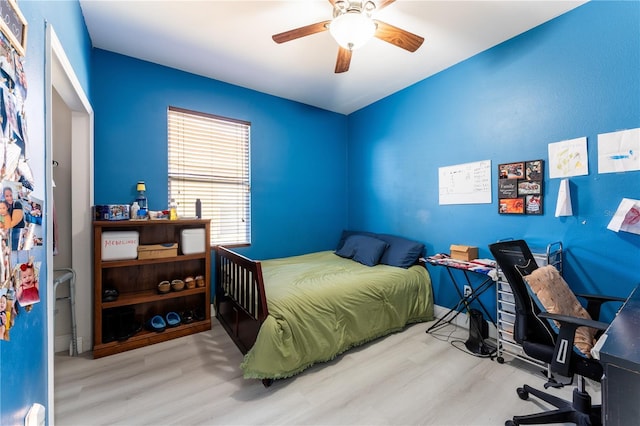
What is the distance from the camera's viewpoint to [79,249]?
2170 mm

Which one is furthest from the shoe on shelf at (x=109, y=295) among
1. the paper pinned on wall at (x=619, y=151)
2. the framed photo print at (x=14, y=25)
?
the paper pinned on wall at (x=619, y=151)

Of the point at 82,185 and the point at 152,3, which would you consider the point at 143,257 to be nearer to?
the point at 82,185

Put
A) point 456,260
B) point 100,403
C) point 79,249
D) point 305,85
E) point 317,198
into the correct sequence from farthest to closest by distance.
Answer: point 317,198 < point 305,85 < point 456,260 < point 79,249 < point 100,403

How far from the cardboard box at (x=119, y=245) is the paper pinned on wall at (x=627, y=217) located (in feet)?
11.9

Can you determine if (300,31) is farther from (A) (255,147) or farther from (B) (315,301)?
(B) (315,301)

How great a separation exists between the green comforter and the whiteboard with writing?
2.82 ft

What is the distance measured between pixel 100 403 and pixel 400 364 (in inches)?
79.9

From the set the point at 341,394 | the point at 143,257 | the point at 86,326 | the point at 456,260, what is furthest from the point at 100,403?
the point at 456,260

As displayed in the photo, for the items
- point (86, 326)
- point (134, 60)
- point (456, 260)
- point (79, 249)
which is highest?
point (134, 60)

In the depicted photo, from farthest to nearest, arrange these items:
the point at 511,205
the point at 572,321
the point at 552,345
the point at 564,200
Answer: the point at 511,205, the point at 564,200, the point at 552,345, the point at 572,321

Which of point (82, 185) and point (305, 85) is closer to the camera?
point (82, 185)

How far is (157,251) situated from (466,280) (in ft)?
9.77

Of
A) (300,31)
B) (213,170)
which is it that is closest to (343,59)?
(300,31)

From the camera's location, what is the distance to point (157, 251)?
7.80 ft
